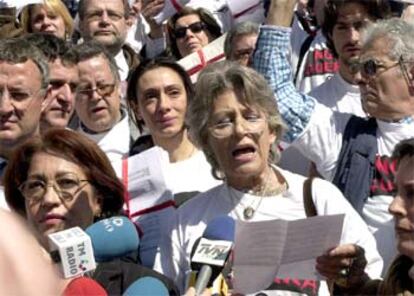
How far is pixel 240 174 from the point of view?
3676mm

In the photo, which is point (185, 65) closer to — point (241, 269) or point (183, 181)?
point (183, 181)

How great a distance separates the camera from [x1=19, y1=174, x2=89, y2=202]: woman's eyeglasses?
3.49 m

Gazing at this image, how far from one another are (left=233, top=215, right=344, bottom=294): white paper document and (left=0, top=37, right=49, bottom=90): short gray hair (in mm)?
1688

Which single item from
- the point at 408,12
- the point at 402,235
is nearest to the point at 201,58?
the point at 408,12

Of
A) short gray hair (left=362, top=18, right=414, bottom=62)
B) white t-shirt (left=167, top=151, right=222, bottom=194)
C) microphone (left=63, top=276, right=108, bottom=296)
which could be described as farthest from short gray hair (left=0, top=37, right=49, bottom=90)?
microphone (left=63, top=276, right=108, bottom=296)

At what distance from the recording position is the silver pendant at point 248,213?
11.8ft

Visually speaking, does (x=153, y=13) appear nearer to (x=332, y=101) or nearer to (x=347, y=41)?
(x=347, y=41)

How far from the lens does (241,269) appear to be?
303 cm

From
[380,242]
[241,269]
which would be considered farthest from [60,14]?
[241,269]

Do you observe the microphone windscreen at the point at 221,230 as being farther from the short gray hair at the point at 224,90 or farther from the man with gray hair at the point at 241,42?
the man with gray hair at the point at 241,42

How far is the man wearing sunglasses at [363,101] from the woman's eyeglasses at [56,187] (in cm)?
96

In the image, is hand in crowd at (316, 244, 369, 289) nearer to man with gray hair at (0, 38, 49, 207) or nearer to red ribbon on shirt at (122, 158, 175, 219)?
red ribbon on shirt at (122, 158, 175, 219)

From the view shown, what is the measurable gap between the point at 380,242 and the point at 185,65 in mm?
1975

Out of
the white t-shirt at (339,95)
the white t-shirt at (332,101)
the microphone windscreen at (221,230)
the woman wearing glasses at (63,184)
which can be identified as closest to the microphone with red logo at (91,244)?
the microphone windscreen at (221,230)
